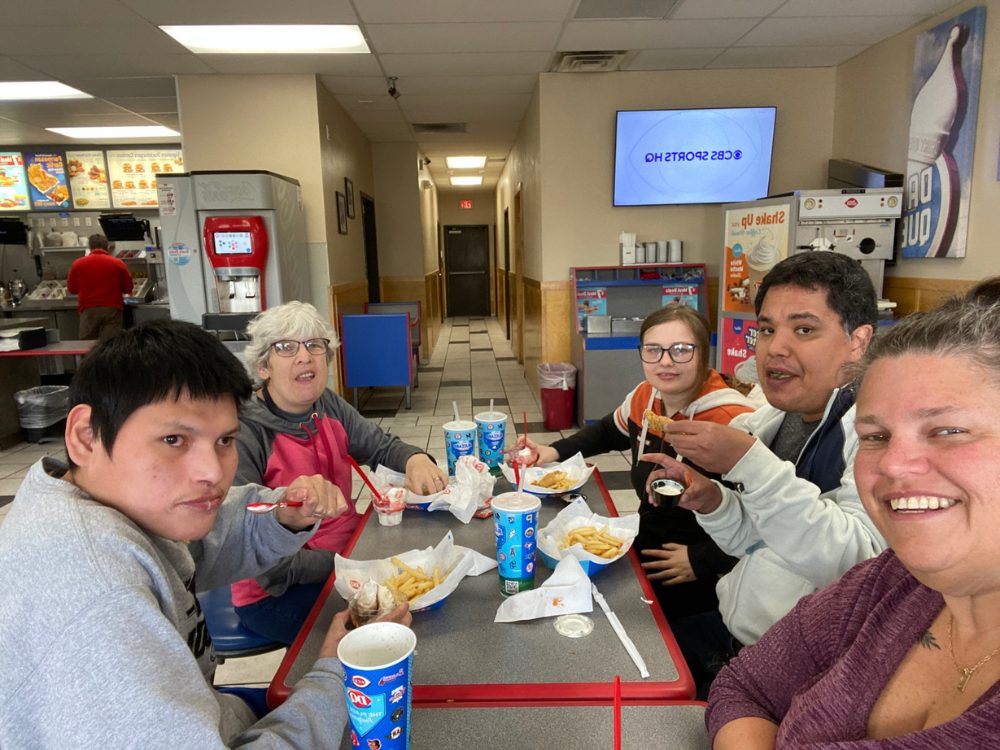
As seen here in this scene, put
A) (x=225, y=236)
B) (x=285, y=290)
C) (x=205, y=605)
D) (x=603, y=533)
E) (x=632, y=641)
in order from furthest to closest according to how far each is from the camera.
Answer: (x=285, y=290) < (x=225, y=236) < (x=205, y=605) < (x=603, y=533) < (x=632, y=641)

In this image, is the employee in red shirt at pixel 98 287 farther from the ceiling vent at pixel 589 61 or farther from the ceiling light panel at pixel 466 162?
the ceiling vent at pixel 589 61

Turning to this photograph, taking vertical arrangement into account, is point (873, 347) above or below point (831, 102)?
below

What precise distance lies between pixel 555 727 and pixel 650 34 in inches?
180

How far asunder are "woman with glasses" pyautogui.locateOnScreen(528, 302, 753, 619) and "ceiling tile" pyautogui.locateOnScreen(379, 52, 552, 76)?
3554mm

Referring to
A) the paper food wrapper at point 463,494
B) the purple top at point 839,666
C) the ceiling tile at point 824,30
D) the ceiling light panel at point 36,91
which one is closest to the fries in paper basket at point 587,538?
the paper food wrapper at point 463,494

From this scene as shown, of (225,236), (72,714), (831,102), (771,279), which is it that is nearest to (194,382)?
(72,714)

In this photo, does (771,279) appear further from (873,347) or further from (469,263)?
(469,263)

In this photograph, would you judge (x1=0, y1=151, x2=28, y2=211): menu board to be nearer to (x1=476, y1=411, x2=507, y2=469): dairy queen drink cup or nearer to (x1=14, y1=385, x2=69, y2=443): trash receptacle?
(x1=14, y1=385, x2=69, y2=443): trash receptacle

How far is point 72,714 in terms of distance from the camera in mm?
699

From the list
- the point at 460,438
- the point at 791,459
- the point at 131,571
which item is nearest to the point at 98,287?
the point at 460,438

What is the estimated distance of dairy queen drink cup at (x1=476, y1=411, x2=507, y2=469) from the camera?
1.97 m

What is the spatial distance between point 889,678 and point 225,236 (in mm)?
4557

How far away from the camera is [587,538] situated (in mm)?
1456

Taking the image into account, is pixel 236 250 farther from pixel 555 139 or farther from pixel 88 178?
pixel 88 178
